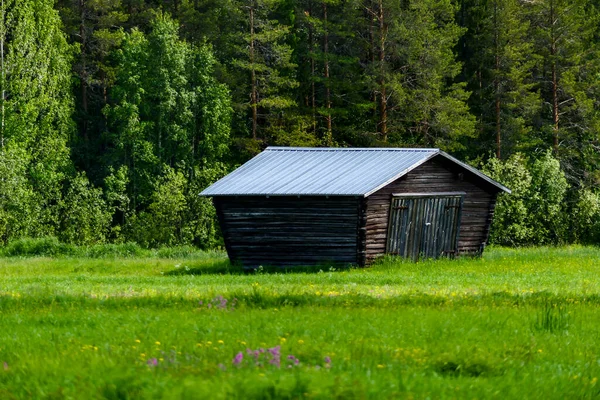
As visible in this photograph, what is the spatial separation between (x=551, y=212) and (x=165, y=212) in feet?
68.2

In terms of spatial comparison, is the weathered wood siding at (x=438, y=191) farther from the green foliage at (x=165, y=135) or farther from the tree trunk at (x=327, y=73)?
the tree trunk at (x=327, y=73)

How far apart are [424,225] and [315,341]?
21.2 m

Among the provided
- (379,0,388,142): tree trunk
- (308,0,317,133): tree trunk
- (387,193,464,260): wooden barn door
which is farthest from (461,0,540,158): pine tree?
(387,193,464,260): wooden barn door

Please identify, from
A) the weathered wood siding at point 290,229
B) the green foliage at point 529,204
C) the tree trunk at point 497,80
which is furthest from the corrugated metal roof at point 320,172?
the tree trunk at point 497,80

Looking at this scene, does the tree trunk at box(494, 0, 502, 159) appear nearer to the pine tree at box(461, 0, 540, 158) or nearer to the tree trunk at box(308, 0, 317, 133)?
the pine tree at box(461, 0, 540, 158)

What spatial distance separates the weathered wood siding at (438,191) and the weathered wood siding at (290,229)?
726 millimetres

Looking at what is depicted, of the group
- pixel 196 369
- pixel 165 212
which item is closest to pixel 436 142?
pixel 165 212

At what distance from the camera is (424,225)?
33438mm

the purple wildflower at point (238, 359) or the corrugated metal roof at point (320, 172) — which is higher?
the corrugated metal roof at point (320, 172)

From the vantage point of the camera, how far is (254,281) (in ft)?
81.6

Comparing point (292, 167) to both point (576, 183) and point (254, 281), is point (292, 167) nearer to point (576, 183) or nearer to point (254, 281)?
point (254, 281)

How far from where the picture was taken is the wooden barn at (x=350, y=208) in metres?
31.2

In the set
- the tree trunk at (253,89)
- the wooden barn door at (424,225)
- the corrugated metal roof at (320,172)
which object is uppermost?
the tree trunk at (253,89)

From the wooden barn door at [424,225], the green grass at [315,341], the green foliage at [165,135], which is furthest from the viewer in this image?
the green foliage at [165,135]
